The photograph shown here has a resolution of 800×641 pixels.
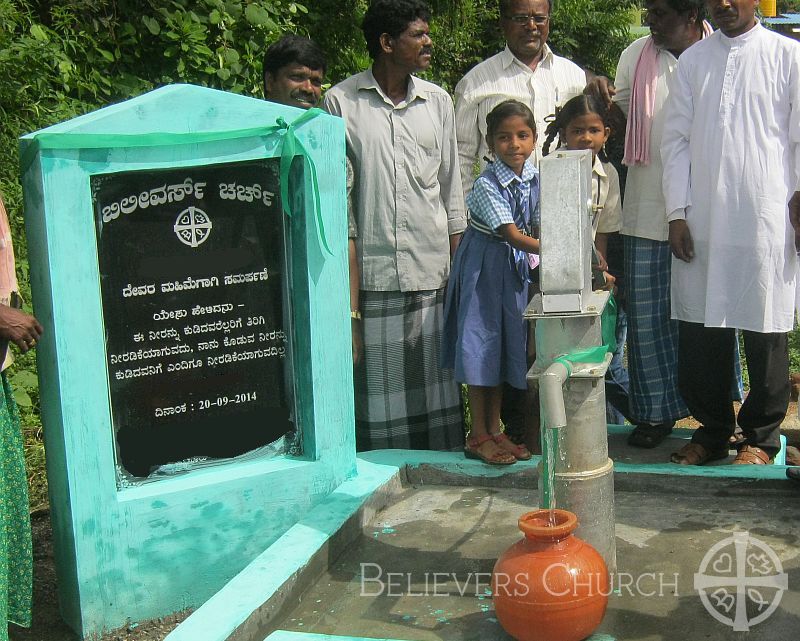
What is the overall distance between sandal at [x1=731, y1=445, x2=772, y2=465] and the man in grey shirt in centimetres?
119

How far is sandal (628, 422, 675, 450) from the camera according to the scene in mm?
4223

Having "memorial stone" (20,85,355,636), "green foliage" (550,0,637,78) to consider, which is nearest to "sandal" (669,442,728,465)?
"memorial stone" (20,85,355,636)

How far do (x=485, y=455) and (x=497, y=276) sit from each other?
0.69m

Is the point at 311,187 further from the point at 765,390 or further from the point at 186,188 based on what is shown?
the point at 765,390

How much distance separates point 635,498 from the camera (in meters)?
3.51

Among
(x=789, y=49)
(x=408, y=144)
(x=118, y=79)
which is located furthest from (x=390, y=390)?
(x=118, y=79)

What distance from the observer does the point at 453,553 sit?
309 cm

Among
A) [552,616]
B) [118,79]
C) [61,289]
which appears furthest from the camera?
[118,79]

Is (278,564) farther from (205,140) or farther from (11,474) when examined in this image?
(205,140)

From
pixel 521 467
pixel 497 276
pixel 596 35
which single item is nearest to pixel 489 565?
pixel 521 467

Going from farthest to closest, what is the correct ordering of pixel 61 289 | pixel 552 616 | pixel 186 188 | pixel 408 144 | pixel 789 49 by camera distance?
pixel 408 144, pixel 789 49, pixel 186 188, pixel 61 289, pixel 552 616

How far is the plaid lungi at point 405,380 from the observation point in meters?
4.28

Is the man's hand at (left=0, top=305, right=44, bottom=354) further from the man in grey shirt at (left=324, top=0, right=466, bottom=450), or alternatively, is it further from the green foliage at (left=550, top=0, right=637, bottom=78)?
the green foliage at (left=550, top=0, right=637, bottom=78)

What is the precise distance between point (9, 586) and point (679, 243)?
2575 millimetres
